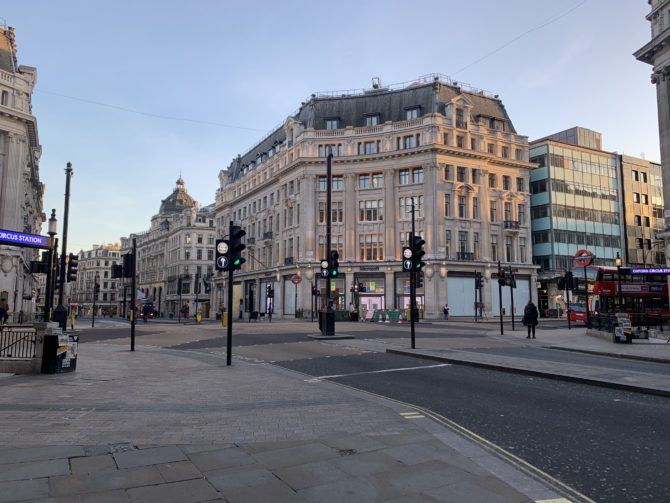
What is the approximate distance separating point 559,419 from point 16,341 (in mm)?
11811

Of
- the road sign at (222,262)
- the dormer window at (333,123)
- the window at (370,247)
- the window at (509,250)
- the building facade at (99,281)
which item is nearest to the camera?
the road sign at (222,262)

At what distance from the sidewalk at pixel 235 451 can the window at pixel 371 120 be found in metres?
52.9

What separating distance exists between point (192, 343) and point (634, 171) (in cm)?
7060

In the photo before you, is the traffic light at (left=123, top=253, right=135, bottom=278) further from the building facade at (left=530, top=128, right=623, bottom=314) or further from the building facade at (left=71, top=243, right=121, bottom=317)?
the building facade at (left=71, top=243, right=121, bottom=317)

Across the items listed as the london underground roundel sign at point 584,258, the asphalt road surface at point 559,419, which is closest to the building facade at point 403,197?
the london underground roundel sign at point 584,258

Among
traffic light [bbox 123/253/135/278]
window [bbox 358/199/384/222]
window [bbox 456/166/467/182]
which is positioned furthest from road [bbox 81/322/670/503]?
window [bbox 456/166/467/182]

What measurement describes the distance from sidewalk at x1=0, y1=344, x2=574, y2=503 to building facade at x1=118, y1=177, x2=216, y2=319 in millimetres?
79893

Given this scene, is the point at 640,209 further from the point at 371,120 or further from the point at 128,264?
the point at 128,264

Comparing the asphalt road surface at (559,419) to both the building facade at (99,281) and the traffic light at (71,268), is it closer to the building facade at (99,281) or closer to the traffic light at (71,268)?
the traffic light at (71,268)

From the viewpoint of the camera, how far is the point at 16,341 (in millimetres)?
11719

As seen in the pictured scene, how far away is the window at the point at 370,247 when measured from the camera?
184 feet

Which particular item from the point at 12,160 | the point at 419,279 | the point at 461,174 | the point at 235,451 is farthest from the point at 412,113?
the point at 235,451

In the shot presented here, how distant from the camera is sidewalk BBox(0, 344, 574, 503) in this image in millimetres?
4066

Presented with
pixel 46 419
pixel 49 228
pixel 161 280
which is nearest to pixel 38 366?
pixel 46 419
